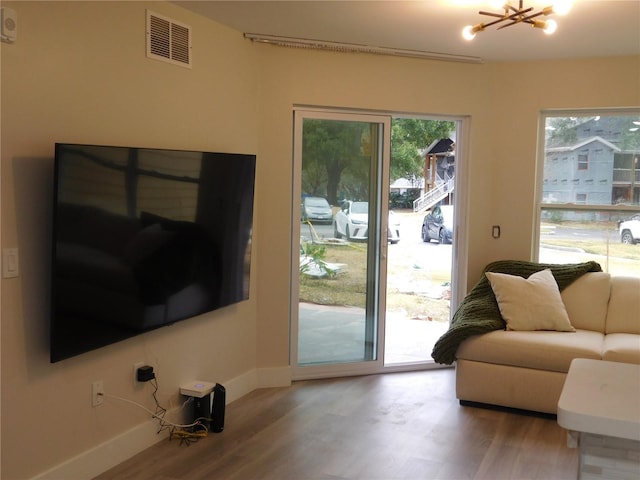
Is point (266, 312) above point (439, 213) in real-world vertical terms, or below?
below

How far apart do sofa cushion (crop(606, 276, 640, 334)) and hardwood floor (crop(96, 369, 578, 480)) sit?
3.19 ft

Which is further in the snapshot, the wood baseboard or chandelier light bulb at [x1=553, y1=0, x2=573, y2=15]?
chandelier light bulb at [x1=553, y1=0, x2=573, y2=15]

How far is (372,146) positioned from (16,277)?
2833mm

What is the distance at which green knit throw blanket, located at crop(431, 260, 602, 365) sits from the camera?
416 cm

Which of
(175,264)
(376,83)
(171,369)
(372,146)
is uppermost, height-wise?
(376,83)

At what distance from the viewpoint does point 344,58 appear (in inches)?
175

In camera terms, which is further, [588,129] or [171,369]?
[588,129]

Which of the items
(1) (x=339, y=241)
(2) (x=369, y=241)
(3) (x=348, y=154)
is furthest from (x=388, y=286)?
(3) (x=348, y=154)

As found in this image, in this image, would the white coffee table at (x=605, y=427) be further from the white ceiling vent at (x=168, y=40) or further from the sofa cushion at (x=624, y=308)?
the sofa cushion at (x=624, y=308)

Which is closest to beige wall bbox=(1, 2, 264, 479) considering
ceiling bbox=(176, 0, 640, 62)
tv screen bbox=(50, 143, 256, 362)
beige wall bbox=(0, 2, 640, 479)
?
beige wall bbox=(0, 2, 640, 479)

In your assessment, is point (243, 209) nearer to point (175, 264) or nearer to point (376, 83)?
point (175, 264)

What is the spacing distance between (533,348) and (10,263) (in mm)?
3047

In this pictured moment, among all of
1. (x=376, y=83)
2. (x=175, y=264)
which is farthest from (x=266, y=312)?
(x=376, y=83)

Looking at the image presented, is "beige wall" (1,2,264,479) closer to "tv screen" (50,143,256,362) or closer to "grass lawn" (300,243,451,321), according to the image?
"tv screen" (50,143,256,362)
